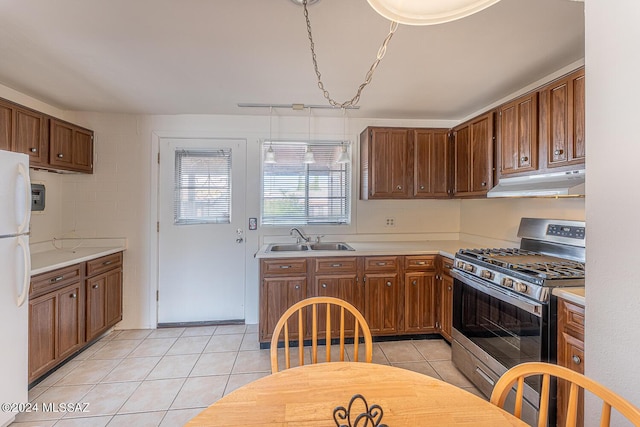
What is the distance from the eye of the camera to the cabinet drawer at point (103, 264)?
2578mm

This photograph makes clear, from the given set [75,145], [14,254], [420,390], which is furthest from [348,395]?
[75,145]

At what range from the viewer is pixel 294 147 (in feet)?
10.7

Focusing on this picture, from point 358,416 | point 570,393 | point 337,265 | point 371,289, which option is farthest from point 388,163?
point 358,416

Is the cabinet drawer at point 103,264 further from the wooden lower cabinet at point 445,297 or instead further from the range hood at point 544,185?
the range hood at point 544,185

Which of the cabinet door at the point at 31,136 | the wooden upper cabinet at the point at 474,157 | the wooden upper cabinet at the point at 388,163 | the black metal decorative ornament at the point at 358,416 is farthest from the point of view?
the wooden upper cabinet at the point at 388,163

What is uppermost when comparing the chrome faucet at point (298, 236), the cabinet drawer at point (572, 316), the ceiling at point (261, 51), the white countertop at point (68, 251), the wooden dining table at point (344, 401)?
the ceiling at point (261, 51)

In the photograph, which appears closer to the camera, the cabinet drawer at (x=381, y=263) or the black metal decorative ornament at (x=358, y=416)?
the black metal decorative ornament at (x=358, y=416)

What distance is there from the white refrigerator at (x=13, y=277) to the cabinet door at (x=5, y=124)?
53cm

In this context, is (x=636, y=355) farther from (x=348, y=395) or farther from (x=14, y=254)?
(x=14, y=254)

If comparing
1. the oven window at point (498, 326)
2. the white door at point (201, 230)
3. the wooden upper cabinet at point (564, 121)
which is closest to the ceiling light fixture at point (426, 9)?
the wooden upper cabinet at point (564, 121)

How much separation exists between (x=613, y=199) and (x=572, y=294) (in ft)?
1.87

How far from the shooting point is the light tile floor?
1845mm

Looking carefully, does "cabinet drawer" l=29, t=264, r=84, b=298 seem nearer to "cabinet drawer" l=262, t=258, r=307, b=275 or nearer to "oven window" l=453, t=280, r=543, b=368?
"cabinet drawer" l=262, t=258, r=307, b=275

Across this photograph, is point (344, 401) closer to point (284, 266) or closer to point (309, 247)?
point (284, 266)
